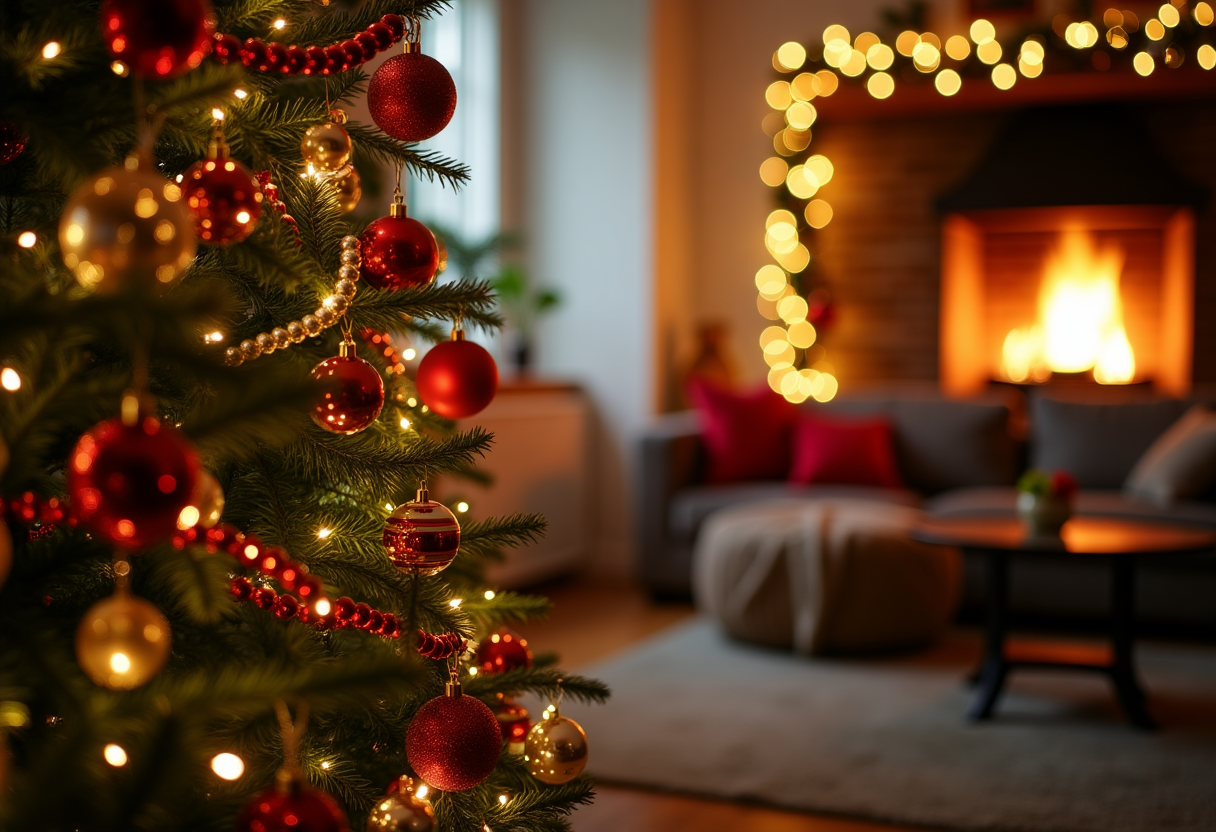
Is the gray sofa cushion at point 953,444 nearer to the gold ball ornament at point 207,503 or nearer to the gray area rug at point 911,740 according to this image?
the gray area rug at point 911,740

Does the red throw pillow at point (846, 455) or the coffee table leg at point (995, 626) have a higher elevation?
the red throw pillow at point (846, 455)

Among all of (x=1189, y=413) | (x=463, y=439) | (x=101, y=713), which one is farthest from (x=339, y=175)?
(x=1189, y=413)

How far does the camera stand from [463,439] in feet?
3.47

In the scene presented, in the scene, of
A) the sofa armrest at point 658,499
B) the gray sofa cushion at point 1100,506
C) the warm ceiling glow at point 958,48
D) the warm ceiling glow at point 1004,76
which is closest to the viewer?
the gray sofa cushion at point 1100,506

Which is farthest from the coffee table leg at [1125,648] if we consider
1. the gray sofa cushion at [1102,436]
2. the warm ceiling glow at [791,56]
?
the warm ceiling glow at [791,56]

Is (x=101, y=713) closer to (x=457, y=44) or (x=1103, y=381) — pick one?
(x=457, y=44)

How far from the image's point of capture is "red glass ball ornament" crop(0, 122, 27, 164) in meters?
0.84

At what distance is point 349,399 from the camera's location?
0.98 meters

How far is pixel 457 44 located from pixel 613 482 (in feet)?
6.63

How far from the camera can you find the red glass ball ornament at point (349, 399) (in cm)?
98

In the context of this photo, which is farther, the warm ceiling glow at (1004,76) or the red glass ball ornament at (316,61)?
the warm ceiling glow at (1004,76)

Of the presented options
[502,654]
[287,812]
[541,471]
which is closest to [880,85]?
[541,471]

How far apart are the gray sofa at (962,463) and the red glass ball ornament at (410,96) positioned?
3373 millimetres

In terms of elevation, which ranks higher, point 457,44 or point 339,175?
point 457,44
